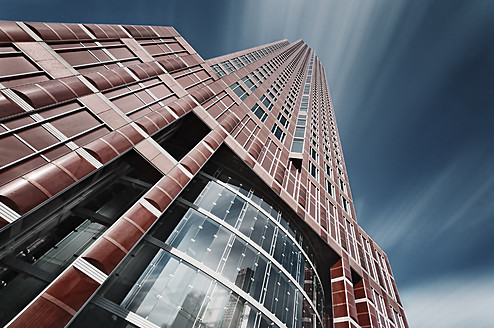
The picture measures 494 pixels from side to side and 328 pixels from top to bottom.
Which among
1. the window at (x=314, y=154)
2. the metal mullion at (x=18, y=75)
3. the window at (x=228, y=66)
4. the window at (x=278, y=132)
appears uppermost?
the window at (x=228, y=66)

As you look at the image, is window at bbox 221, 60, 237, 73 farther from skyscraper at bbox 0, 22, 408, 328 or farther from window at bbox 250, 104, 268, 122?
skyscraper at bbox 0, 22, 408, 328

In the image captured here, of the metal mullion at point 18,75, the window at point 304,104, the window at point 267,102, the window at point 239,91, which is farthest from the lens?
the window at point 304,104

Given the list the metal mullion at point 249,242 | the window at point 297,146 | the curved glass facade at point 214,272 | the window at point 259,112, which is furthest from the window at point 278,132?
the metal mullion at point 249,242

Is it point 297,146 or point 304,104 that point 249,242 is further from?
point 304,104

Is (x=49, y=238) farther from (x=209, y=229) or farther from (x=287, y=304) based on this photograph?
(x=287, y=304)

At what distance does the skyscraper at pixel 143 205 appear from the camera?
34.0 feet

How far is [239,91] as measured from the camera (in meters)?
33.8

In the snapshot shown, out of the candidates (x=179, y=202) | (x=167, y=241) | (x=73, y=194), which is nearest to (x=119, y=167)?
(x=73, y=194)

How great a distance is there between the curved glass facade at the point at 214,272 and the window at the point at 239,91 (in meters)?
16.2

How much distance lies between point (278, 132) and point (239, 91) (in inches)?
321

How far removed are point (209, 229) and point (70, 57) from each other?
14857mm

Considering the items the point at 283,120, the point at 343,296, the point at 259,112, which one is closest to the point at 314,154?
the point at 283,120

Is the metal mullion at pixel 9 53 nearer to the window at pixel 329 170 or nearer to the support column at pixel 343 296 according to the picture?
the support column at pixel 343 296

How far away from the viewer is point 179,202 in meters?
16.7
